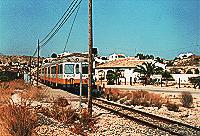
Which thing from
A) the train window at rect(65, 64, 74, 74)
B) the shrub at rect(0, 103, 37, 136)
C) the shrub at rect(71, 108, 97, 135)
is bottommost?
the shrub at rect(71, 108, 97, 135)

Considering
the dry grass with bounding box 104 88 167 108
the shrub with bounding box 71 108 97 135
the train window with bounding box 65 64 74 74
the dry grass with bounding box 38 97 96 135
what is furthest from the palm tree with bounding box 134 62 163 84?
the shrub with bounding box 71 108 97 135

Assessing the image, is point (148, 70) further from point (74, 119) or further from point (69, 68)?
point (74, 119)

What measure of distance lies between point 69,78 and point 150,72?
103ft

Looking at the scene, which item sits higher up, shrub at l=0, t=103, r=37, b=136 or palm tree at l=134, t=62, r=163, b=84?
palm tree at l=134, t=62, r=163, b=84

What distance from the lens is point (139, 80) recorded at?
69438 mm

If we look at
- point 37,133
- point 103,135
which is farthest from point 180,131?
point 37,133

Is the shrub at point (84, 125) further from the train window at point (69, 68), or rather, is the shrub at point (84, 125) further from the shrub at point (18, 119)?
the train window at point (69, 68)

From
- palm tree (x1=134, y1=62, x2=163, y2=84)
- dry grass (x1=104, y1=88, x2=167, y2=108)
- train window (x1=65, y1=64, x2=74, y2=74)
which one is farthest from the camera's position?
palm tree (x1=134, y1=62, x2=163, y2=84)

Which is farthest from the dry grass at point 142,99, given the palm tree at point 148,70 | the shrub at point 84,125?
the palm tree at point 148,70

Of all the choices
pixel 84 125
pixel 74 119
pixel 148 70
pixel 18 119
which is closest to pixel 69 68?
pixel 74 119

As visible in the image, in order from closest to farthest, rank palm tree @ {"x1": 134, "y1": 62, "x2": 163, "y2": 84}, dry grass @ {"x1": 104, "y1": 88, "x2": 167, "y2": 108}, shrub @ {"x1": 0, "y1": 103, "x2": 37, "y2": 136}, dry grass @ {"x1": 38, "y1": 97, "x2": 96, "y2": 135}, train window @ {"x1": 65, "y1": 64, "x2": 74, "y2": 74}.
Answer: shrub @ {"x1": 0, "y1": 103, "x2": 37, "y2": 136}, dry grass @ {"x1": 38, "y1": 97, "x2": 96, "y2": 135}, dry grass @ {"x1": 104, "y1": 88, "x2": 167, "y2": 108}, train window @ {"x1": 65, "y1": 64, "x2": 74, "y2": 74}, palm tree @ {"x1": 134, "y1": 62, "x2": 163, "y2": 84}

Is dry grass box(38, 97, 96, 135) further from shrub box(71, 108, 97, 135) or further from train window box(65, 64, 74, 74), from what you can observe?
train window box(65, 64, 74, 74)

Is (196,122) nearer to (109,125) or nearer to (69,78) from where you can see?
(109,125)

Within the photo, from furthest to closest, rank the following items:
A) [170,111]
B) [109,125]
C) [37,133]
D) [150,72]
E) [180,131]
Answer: [150,72] < [170,111] < [109,125] < [180,131] < [37,133]
